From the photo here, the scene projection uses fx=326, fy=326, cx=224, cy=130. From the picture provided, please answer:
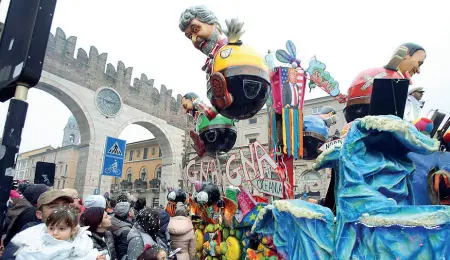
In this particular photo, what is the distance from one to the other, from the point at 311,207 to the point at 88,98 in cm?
1507

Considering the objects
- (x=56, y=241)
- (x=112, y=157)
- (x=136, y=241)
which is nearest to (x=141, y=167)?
(x=112, y=157)

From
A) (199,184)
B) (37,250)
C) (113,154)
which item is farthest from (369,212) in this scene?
(113,154)

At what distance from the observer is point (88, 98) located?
51.2 ft

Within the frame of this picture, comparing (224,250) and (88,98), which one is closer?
(224,250)

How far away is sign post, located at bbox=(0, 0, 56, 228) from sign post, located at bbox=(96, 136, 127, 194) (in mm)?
5560

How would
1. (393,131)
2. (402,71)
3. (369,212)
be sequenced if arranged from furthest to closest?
1. (402,71)
2. (393,131)
3. (369,212)

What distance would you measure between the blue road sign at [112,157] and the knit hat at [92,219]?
13.5ft

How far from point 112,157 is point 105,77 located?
1078cm

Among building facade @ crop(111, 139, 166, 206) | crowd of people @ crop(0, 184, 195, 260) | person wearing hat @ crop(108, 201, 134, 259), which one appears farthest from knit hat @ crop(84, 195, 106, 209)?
building facade @ crop(111, 139, 166, 206)

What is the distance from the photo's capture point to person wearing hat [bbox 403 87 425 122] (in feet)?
12.6

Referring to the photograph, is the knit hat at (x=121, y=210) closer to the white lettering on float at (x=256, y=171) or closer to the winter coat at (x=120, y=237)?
the winter coat at (x=120, y=237)

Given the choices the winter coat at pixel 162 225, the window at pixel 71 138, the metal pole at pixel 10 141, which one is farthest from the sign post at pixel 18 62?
the window at pixel 71 138

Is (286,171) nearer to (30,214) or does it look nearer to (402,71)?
(402,71)

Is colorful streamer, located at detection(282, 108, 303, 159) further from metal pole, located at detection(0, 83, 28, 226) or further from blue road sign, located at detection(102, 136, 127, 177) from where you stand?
blue road sign, located at detection(102, 136, 127, 177)
